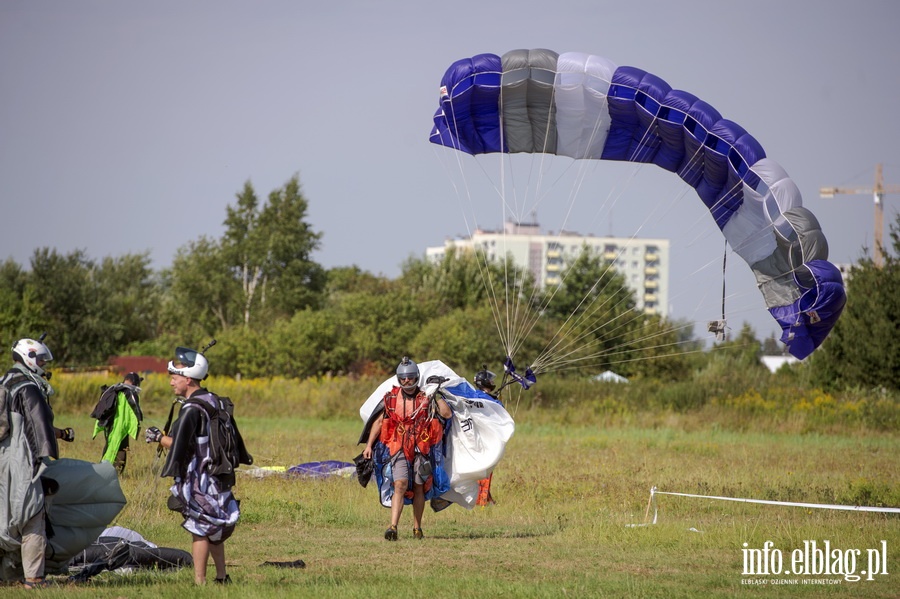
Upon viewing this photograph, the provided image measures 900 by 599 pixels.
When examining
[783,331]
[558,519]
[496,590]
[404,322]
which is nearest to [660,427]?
[783,331]

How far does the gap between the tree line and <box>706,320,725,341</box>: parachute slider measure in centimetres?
2025

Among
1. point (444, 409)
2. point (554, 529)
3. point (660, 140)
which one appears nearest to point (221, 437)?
point (444, 409)

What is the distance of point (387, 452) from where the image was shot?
974cm

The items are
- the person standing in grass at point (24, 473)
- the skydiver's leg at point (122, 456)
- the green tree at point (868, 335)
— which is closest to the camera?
the person standing in grass at point (24, 473)

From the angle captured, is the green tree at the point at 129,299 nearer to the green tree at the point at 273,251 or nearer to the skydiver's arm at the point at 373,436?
the green tree at the point at 273,251

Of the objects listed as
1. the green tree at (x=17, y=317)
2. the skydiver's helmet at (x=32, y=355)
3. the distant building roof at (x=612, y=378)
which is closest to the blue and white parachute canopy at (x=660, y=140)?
the skydiver's helmet at (x=32, y=355)

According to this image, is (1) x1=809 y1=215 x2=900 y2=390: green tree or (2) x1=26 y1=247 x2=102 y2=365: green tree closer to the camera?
(1) x1=809 y1=215 x2=900 y2=390: green tree

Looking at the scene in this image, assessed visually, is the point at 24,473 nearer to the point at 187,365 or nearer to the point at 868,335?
the point at 187,365

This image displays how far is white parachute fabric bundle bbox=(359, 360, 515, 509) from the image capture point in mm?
10008

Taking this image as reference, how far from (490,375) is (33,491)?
5.72 metres

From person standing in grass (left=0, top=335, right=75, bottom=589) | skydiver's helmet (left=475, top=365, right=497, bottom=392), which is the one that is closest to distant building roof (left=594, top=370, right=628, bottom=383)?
skydiver's helmet (left=475, top=365, right=497, bottom=392)

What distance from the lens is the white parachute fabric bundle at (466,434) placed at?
10.0 meters

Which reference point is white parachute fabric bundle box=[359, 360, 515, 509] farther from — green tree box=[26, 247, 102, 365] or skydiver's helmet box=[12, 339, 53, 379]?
green tree box=[26, 247, 102, 365]

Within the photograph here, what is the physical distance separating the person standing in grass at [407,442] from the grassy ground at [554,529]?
42 centimetres
